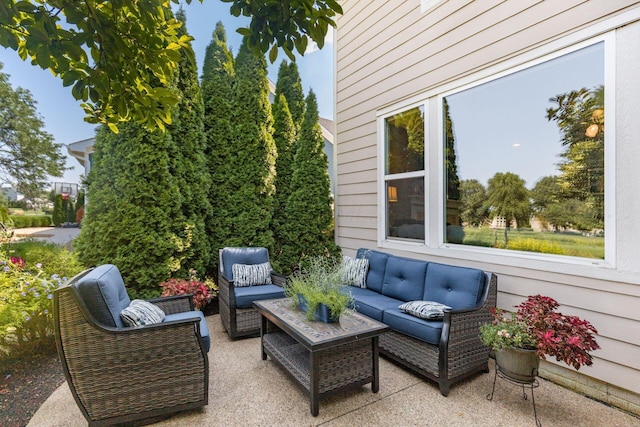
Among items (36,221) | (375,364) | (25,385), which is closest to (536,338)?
(375,364)

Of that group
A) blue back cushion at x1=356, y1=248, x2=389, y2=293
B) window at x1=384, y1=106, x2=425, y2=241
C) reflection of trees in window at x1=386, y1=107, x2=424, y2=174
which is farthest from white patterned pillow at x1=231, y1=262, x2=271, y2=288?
reflection of trees in window at x1=386, y1=107, x2=424, y2=174

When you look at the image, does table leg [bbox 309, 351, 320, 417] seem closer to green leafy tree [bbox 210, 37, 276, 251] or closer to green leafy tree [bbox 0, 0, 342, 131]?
green leafy tree [bbox 0, 0, 342, 131]

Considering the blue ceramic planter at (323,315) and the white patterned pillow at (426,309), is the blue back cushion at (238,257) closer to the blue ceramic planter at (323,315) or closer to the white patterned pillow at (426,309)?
the blue ceramic planter at (323,315)

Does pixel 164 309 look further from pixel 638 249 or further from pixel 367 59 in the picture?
pixel 367 59

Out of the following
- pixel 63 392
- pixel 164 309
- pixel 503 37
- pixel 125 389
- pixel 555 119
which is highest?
pixel 503 37

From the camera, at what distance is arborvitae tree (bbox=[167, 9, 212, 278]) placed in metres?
4.39

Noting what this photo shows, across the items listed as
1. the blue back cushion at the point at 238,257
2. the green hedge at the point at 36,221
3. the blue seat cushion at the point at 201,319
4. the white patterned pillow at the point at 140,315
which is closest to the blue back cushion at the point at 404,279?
the blue back cushion at the point at 238,257

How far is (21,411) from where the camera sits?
93.3 inches

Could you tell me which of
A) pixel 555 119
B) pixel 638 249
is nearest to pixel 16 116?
pixel 555 119

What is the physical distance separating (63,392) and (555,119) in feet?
16.8

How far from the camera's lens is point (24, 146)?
452 inches

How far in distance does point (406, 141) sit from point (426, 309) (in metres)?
2.47

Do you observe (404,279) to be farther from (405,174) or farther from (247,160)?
(247,160)

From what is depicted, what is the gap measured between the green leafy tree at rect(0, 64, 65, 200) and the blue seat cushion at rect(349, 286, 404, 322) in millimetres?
Answer: 13711
